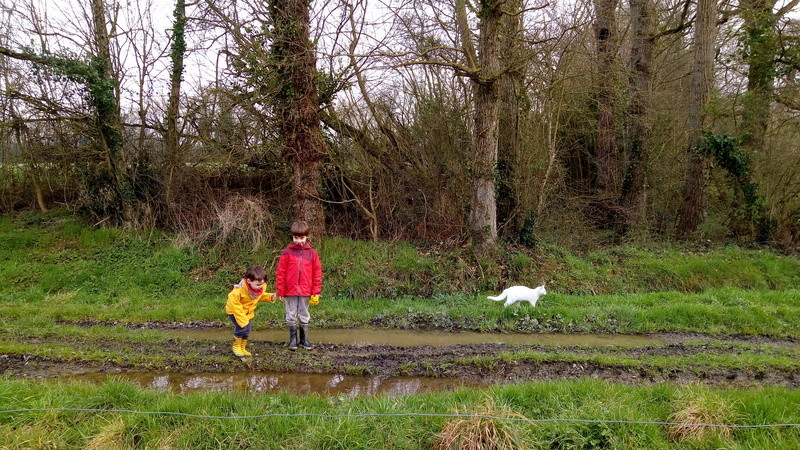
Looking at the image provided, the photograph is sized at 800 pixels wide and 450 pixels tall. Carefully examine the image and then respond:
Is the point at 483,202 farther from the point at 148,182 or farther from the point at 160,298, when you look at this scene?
the point at 148,182

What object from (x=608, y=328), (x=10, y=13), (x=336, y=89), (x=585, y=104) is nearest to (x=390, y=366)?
(x=608, y=328)

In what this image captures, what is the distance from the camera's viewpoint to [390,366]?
5.65m

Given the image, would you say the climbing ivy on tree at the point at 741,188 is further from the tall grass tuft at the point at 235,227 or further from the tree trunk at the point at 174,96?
the tree trunk at the point at 174,96

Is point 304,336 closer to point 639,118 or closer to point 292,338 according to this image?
point 292,338

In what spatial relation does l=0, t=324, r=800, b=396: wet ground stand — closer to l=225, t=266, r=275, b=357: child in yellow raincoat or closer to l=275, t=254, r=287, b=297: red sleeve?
l=225, t=266, r=275, b=357: child in yellow raincoat

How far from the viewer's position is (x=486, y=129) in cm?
997

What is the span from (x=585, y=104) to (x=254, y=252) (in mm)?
10740

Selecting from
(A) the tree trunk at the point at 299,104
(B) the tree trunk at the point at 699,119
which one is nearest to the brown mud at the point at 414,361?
(A) the tree trunk at the point at 299,104

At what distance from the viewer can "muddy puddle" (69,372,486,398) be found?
5012mm

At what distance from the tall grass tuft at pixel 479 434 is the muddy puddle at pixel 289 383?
3.93 feet

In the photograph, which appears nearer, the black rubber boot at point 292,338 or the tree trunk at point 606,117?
the black rubber boot at point 292,338

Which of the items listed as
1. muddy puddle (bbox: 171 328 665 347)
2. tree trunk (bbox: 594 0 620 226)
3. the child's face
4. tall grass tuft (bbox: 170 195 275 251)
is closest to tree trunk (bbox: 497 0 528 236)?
tree trunk (bbox: 594 0 620 226)

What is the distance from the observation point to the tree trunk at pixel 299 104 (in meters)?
9.86

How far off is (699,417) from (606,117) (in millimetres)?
11230
